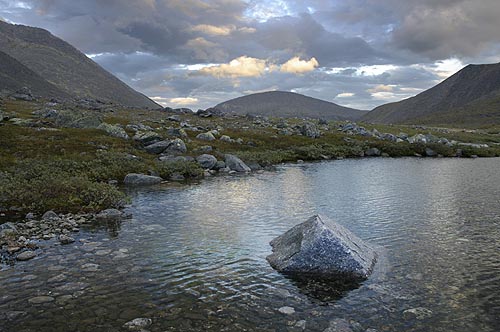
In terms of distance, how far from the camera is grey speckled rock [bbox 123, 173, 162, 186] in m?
32.0

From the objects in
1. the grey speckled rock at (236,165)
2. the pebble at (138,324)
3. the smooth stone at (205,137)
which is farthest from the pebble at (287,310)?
the smooth stone at (205,137)

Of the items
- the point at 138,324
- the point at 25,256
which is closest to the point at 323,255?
the point at 138,324

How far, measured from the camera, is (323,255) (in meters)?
13.2

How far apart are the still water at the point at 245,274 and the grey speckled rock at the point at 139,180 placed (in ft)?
24.1

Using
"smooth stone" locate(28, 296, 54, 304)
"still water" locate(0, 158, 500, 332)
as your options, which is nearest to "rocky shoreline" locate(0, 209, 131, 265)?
"still water" locate(0, 158, 500, 332)

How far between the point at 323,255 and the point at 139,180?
22.3m

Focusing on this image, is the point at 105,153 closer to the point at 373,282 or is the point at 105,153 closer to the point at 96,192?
the point at 96,192

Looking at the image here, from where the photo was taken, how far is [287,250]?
47.3 ft

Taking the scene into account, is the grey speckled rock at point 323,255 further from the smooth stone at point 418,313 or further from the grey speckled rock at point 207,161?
the grey speckled rock at point 207,161

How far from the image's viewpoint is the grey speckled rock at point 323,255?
42.5 ft

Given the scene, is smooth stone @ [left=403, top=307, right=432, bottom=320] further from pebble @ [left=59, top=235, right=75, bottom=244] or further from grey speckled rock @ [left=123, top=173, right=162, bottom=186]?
grey speckled rock @ [left=123, top=173, right=162, bottom=186]

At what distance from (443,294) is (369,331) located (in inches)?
140

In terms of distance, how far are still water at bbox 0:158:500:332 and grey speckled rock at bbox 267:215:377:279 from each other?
560 millimetres

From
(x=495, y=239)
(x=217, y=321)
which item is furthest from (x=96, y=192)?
(x=495, y=239)
